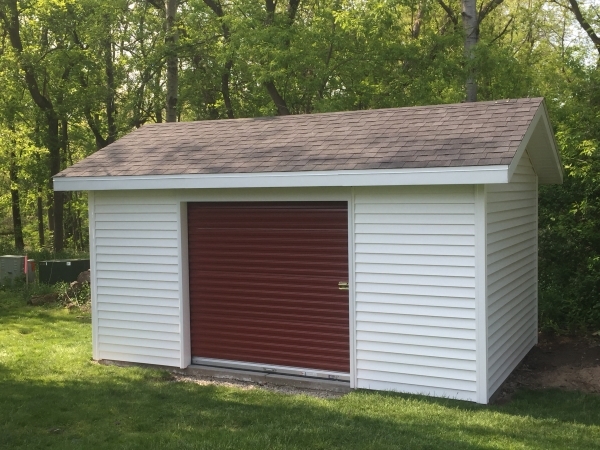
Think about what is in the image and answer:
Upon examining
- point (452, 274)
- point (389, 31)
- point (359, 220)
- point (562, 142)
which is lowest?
point (452, 274)

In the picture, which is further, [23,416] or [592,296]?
[592,296]

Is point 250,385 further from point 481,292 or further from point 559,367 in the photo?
point 559,367

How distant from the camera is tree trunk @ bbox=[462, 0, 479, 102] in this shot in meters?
15.1

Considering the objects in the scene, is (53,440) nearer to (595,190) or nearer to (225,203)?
(225,203)

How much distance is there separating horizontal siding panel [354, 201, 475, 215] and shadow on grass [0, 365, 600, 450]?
1.94 meters

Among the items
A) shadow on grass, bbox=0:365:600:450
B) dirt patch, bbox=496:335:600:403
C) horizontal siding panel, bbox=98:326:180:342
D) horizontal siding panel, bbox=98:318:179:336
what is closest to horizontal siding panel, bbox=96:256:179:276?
horizontal siding panel, bbox=98:318:179:336

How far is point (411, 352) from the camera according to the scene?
677 cm

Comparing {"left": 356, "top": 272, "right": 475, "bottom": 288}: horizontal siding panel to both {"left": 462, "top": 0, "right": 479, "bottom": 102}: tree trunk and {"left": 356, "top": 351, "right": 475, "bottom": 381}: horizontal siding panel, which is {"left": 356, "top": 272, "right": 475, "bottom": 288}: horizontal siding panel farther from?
{"left": 462, "top": 0, "right": 479, "bottom": 102}: tree trunk

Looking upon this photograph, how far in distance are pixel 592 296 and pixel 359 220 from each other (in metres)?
4.77

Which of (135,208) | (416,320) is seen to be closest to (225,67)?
(135,208)

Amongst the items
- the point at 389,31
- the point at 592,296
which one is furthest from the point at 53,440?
the point at 389,31

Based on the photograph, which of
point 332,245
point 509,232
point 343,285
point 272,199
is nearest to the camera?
point 343,285

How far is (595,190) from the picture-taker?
9438 millimetres

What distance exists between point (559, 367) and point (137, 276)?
564cm
